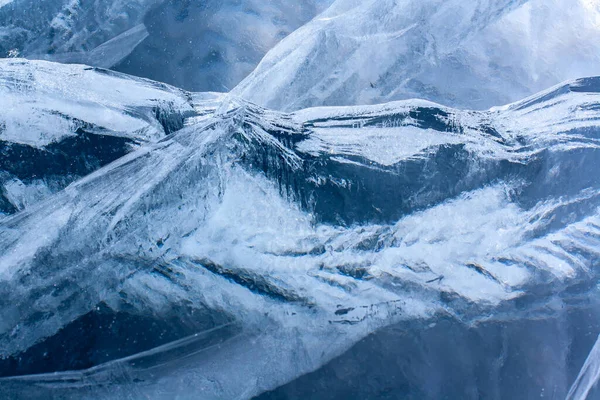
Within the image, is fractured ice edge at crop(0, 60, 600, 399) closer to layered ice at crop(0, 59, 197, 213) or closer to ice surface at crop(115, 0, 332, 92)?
layered ice at crop(0, 59, 197, 213)

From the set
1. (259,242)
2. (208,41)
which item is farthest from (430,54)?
(259,242)

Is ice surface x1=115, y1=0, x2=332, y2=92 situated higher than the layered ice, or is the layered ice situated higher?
ice surface x1=115, y1=0, x2=332, y2=92

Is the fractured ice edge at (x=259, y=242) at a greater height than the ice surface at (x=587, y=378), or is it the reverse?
the fractured ice edge at (x=259, y=242)

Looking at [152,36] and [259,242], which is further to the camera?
[152,36]

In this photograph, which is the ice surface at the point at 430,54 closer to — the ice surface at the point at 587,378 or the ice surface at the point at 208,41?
the ice surface at the point at 208,41

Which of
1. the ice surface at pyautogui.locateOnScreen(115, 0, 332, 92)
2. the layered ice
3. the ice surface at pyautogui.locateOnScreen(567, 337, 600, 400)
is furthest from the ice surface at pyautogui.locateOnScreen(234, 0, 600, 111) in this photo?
the ice surface at pyautogui.locateOnScreen(567, 337, 600, 400)

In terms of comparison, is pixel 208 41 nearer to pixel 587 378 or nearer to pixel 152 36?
pixel 152 36

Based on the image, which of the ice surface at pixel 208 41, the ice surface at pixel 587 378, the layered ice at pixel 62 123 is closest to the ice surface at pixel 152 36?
the ice surface at pixel 208 41
